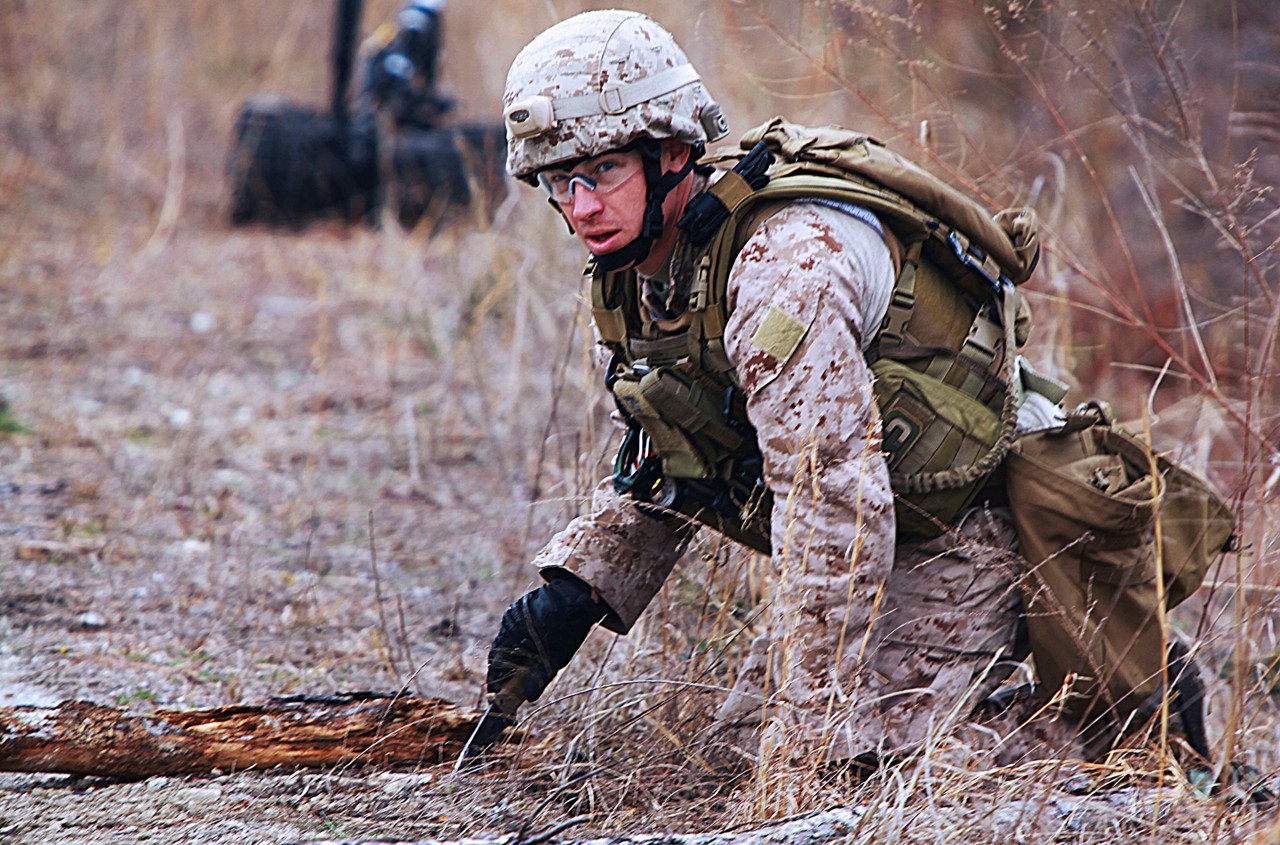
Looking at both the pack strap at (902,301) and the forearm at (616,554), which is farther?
the forearm at (616,554)

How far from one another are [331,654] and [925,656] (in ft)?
5.55

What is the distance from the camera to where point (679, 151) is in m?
2.73

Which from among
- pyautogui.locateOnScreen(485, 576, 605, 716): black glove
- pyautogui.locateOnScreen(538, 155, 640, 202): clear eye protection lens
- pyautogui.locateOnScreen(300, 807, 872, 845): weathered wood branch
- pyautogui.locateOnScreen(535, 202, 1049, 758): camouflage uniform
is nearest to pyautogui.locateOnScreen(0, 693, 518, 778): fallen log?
pyautogui.locateOnScreen(485, 576, 605, 716): black glove

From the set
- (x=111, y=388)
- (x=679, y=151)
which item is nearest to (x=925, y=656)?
(x=679, y=151)

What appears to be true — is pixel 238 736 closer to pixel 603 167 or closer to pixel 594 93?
pixel 603 167

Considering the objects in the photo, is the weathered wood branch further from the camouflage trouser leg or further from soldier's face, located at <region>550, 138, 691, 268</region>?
soldier's face, located at <region>550, 138, 691, 268</region>

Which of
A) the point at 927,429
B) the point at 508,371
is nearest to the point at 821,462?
the point at 927,429

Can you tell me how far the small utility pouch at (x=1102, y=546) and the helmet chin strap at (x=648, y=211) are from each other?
871 mm

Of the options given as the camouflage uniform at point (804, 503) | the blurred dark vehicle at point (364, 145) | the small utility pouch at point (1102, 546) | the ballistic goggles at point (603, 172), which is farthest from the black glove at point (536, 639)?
the blurred dark vehicle at point (364, 145)

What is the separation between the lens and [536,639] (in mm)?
2838

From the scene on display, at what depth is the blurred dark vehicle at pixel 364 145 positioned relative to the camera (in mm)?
9117

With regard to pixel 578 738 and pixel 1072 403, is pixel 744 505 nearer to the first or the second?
pixel 578 738

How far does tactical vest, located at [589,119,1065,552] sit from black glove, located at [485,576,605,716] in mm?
391

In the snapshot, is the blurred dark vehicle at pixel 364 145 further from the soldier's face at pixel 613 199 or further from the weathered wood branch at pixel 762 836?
the weathered wood branch at pixel 762 836
